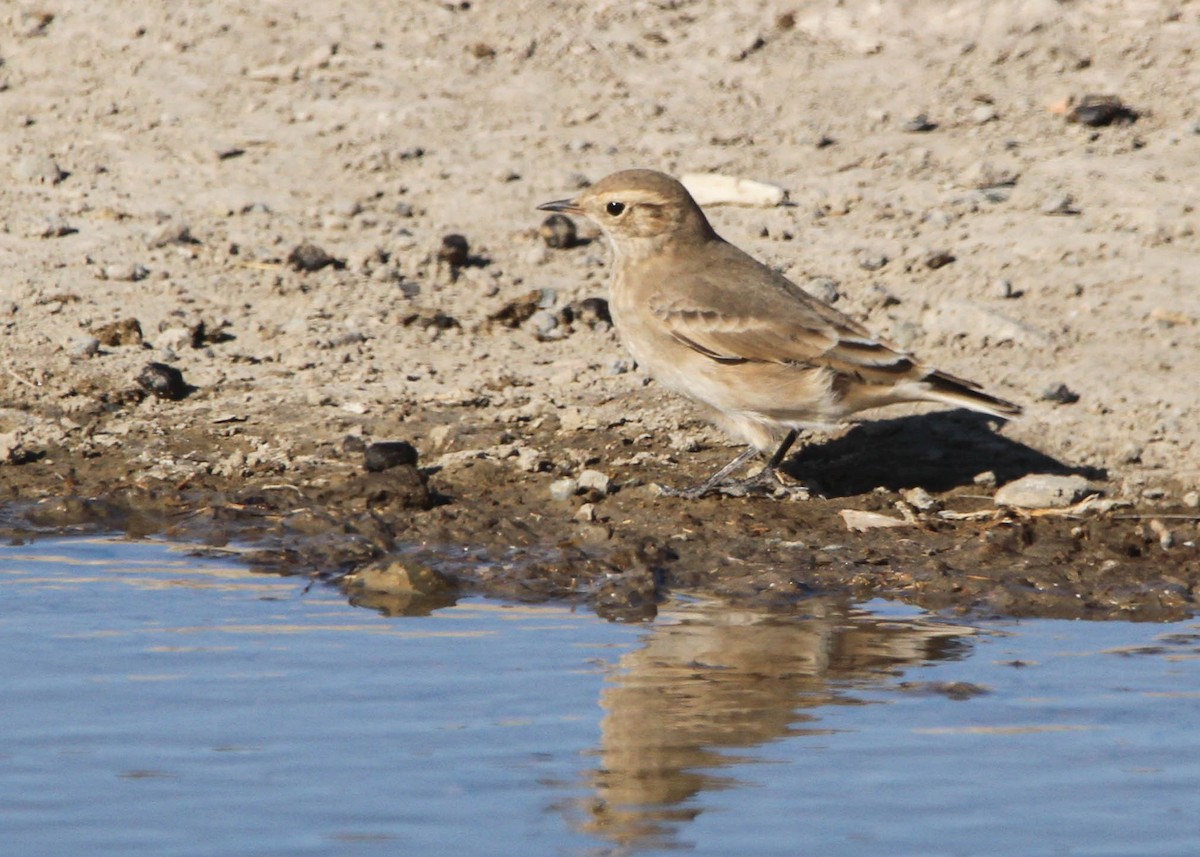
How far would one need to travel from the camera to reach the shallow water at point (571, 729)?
518 centimetres

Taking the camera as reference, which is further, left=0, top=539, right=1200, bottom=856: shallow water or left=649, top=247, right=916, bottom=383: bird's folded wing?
left=649, top=247, right=916, bottom=383: bird's folded wing

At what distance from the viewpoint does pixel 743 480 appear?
331 inches

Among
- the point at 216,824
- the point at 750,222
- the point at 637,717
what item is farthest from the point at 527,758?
the point at 750,222

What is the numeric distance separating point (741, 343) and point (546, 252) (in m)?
2.58

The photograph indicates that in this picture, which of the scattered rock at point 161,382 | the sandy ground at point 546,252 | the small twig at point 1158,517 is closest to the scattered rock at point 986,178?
the sandy ground at point 546,252

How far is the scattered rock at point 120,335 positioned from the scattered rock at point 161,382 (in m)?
0.37

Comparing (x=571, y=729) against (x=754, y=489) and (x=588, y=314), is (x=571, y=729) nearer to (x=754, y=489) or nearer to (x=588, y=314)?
(x=754, y=489)

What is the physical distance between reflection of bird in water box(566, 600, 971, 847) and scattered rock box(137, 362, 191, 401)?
10.5 ft

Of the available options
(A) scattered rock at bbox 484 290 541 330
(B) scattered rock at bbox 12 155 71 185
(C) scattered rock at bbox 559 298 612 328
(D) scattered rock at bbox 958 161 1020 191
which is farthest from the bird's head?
(B) scattered rock at bbox 12 155 71 185

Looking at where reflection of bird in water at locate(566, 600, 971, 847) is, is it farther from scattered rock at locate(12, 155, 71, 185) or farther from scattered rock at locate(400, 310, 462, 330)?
scattered rock at locate(12, 155, 71, 185)

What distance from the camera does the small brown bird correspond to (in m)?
8.01

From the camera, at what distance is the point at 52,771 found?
5539 millimetres

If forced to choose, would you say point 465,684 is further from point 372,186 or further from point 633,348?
point 372,186

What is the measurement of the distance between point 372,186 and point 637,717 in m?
5.71
